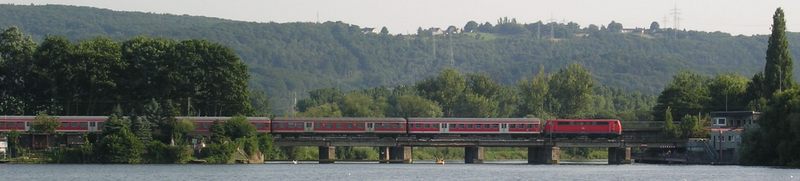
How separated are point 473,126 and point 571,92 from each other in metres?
62.4

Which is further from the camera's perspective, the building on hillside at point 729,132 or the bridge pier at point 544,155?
the bridge pier at point 544,155

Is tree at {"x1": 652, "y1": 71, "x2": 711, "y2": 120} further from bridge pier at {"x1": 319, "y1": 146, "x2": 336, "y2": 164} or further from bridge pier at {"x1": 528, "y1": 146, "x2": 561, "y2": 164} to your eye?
bridge pier at {"x1": 319, "y1": 146, "x2": 336, "y2": 164}

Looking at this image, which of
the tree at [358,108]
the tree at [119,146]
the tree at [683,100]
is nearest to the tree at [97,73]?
the tree at [119,146]

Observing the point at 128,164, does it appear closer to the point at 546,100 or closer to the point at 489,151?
the point at 489,151

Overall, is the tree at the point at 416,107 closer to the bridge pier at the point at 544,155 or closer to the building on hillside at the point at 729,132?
the bridge pier at the point at 544,155

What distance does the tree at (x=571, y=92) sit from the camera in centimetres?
18925

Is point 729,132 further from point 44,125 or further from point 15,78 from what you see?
point 15,78

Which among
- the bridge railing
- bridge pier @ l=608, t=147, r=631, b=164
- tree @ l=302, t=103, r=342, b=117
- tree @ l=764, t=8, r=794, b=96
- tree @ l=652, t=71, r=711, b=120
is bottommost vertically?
bridge pier @ l=608, t=147, r=631, b=164

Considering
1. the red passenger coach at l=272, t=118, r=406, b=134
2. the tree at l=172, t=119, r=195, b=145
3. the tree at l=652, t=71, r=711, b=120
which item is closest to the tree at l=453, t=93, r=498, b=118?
the tree at l=652, t=71, r=711, b=120

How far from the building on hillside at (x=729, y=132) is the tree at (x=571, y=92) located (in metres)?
59.8

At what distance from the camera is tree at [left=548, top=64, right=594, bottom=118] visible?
189250mm

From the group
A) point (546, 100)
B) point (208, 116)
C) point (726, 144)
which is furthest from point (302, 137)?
point (546, 100)

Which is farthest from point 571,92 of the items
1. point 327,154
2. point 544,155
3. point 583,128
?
point 327,154

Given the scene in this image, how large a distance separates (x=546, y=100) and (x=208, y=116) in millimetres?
67882
